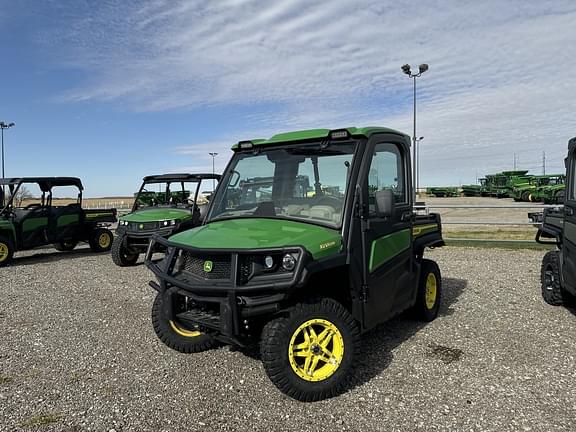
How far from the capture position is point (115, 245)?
10016 millimetres

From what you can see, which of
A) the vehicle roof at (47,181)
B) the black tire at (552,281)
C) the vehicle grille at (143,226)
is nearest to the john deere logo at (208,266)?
the black tire at (552,281)

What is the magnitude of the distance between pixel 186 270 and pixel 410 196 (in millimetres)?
2546

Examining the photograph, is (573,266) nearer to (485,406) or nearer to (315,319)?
(485,406)

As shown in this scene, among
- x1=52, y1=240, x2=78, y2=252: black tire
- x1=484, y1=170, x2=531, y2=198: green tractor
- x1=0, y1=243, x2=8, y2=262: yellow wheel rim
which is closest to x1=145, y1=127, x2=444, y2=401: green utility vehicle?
x1=0, y1=243, x2=8, y2=262: yellow wheel rim

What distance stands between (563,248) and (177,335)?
451 centimetres

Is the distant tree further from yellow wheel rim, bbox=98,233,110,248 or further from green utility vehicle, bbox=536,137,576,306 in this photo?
green utility vehicle, bbox=536,137,576,306

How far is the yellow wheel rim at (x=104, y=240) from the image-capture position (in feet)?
41.9

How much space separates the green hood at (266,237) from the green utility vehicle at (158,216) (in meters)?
4.99

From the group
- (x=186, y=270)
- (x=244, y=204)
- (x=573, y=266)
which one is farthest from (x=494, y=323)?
(x=186, y=270)

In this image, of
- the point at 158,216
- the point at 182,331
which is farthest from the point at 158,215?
the point at 182,331

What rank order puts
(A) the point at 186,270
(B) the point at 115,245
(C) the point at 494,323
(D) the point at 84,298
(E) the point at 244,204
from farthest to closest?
(B) the point at 115,245, (D) the point at 84,298, (C) the point at 494,323, (E) the point at 244,204, (A) the point at 186,270

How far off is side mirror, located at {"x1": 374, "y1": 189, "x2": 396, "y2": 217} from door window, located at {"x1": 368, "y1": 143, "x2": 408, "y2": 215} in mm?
197

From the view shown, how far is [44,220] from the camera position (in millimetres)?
11570

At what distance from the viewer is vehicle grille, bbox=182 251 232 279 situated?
3535mm
